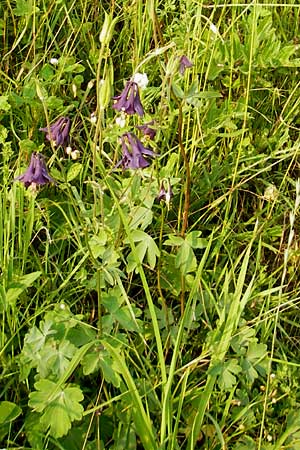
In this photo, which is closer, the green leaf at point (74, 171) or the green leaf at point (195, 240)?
the green leaf at point (195, 240)

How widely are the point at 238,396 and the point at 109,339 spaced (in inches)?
12.7

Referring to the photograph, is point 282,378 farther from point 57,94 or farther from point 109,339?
point 57,94

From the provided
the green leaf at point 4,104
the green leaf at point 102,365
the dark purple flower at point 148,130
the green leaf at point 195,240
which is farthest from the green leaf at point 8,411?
the green leaf at point 4,104

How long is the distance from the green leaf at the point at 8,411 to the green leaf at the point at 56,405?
65 millimetres

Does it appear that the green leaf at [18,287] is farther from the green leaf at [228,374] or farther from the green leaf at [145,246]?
the green leaf at [228,374]

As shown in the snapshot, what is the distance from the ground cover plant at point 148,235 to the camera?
1.47 meters

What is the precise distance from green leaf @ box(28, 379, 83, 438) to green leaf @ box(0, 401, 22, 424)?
0.07 m

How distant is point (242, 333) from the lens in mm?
1623

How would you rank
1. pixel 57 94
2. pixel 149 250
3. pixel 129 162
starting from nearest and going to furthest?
pixel 129 162 → pixel 149 250 → pixel 57 94

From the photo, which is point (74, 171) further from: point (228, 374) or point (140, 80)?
point (228, 374)

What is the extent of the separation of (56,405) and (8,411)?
115 millimetres

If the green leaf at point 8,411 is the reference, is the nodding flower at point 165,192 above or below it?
above

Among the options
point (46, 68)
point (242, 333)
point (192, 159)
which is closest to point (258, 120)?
point (192, 159)

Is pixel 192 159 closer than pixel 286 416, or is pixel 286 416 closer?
pixel 286 416
